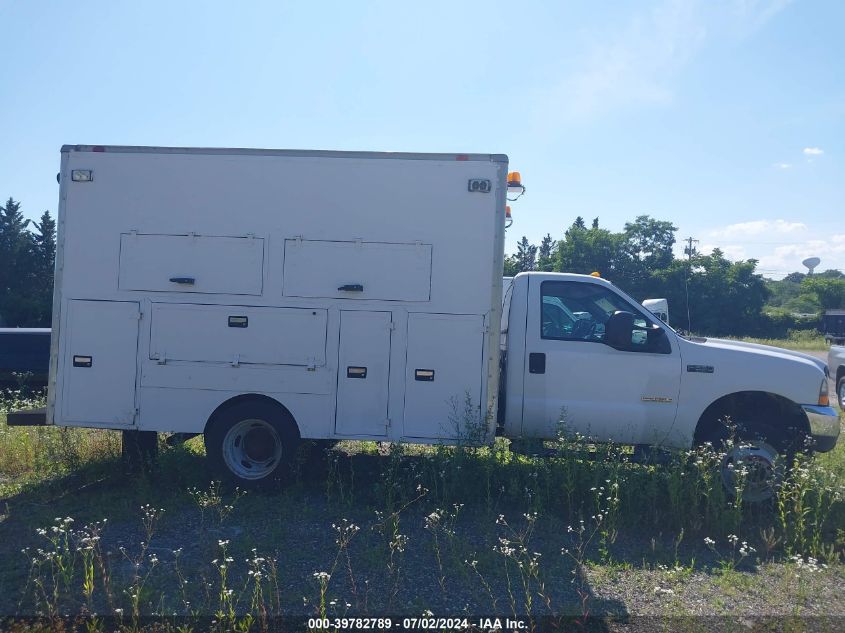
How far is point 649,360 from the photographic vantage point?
653cm

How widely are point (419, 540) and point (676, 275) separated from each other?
33520mm

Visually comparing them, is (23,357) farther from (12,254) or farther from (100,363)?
(12,254)

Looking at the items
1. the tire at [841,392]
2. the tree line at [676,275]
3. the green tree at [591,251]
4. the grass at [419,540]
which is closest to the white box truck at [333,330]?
the grass at [419,540]

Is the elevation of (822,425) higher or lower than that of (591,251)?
lower

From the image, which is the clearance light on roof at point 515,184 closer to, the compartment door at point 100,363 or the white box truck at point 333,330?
the white box truck at point 333,330

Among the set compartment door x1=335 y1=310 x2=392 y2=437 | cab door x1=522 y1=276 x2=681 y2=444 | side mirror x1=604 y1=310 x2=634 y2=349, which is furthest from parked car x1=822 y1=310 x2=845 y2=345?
compartment door x1=335 y1=310 x2=392 y2=437

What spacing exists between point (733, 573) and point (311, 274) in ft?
13.9

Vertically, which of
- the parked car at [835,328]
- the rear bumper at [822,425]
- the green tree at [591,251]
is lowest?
the rear bumper at [822,425]

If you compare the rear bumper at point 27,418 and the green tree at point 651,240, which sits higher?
the green tree at point 651,240

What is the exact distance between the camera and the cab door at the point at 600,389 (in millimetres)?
6523

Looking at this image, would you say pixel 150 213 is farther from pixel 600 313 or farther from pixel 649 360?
pixel 649 360

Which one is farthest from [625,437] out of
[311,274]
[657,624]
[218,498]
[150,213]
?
[150,213]

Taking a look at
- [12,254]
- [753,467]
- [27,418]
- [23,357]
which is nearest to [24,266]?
[12,254]

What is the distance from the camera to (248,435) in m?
6.74
